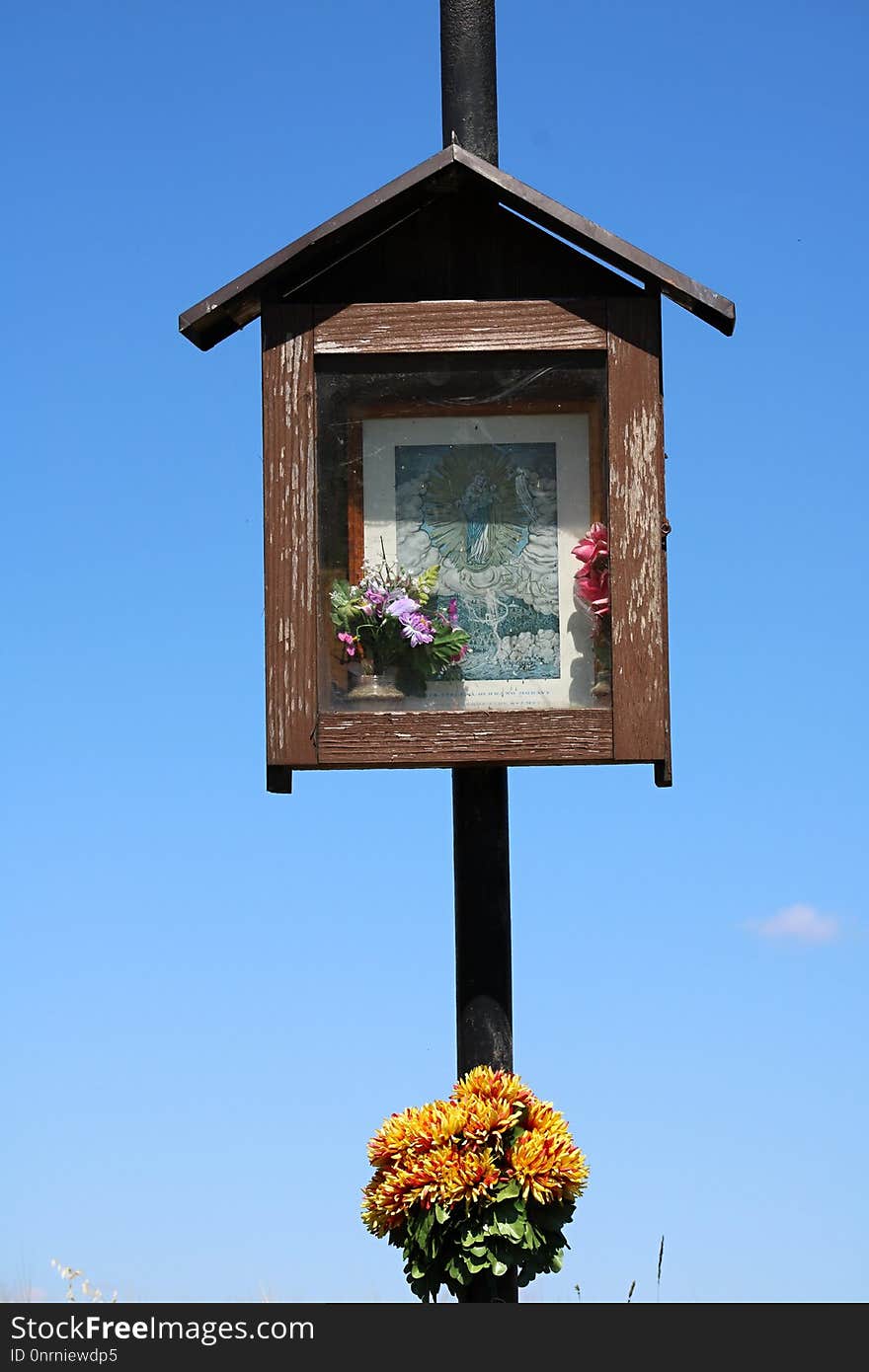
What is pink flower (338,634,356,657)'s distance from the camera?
5.22 metres

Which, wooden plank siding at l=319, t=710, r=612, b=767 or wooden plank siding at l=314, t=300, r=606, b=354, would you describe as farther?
wooden plank siding at l=314, t=300, r=606, b=354

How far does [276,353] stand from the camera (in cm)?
530

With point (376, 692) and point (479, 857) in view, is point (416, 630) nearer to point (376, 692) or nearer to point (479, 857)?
point (376, 692)

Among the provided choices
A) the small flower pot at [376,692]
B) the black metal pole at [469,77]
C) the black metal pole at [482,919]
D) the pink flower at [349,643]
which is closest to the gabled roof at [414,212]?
the black metal pole at [469,77]

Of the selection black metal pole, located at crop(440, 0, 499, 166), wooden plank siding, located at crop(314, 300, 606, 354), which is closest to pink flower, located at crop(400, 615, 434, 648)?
wooden plank siding, located at crop(314, 300, 606, 354)

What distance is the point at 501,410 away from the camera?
5328 mm

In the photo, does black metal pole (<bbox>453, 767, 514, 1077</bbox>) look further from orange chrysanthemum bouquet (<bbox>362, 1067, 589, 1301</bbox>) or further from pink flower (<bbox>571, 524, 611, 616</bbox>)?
pink flower (<bbox>571, 524, 611, 616</bbox>)

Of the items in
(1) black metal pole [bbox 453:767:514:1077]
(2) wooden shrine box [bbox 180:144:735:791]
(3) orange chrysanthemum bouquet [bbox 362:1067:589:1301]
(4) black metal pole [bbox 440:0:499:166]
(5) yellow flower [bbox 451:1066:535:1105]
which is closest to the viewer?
(3) orange chrysanthemum bouquet [bbox 362:1067:589:1301]

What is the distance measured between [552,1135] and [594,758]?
0.98m

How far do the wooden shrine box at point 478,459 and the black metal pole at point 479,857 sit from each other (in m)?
0.27

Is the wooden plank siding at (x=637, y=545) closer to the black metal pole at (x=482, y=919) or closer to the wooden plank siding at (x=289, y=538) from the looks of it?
the black metal pole at (x=482, y=919)
